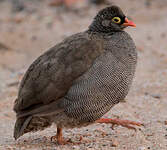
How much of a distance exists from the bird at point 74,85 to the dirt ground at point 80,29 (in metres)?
0.42

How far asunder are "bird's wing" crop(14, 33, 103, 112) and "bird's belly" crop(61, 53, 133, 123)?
10 cm

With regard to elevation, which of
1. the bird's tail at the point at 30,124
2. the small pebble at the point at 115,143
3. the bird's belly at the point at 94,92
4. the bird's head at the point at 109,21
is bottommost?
the small pebble at the point at 115,143

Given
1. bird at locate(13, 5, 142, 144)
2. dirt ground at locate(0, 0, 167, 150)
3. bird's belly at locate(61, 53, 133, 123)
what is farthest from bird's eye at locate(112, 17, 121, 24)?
dirt ground at locate(0, 0, 167, 150)

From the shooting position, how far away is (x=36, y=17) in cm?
1733

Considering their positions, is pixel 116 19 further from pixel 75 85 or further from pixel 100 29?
pixel 75 85

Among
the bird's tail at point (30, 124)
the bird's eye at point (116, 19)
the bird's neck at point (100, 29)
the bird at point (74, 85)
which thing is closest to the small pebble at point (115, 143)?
the bird at point (74, 85)

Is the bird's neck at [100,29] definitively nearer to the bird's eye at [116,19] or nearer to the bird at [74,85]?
the bird's eye at [116,19]

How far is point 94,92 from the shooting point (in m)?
6.07

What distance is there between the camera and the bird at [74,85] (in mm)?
6070

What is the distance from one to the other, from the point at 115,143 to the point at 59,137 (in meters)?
0.86

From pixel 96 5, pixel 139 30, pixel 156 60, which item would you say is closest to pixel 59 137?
pixel 156 60

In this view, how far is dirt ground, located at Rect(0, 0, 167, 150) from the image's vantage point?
255 inches

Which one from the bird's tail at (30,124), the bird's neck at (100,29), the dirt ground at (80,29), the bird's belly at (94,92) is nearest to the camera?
the bird's belly at (94,92)

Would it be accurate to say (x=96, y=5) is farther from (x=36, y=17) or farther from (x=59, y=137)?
(x=59, y=137)
